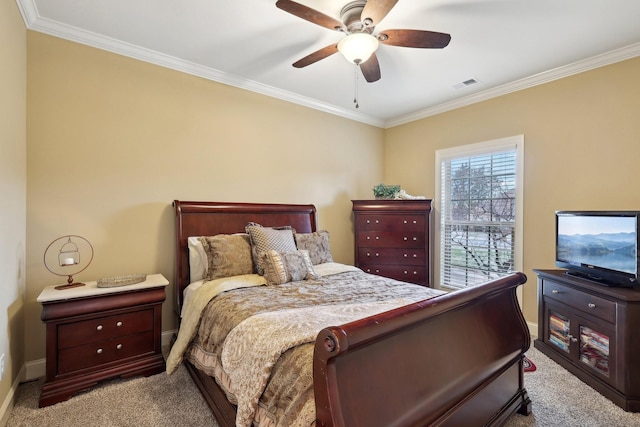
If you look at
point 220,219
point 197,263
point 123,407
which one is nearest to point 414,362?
point 123,407

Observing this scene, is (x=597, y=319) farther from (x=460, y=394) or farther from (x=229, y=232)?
(x=229, y=232)

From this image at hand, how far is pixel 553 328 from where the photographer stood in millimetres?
2703

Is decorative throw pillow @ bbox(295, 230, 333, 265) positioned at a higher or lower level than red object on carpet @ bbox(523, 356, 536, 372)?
higher

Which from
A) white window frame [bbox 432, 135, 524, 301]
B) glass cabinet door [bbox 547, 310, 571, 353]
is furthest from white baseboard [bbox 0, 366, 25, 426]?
white window frame [bbox 432, 135, 524, 301]

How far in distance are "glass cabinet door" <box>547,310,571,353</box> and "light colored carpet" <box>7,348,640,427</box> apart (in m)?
0.34

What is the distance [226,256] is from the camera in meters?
2.65

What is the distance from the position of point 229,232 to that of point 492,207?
3121 millimetres

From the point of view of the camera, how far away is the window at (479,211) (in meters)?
3.45

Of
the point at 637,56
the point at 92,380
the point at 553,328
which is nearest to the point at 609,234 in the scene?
the point at 553,328

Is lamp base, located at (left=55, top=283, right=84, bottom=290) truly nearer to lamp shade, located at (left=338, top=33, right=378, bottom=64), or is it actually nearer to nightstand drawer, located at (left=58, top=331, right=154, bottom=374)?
nightstand drawer, located at (left=58, top=331, right=154, bottom=374)

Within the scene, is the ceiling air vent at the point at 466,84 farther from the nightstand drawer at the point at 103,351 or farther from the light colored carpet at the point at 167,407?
the nightstand drawer at the point at 103,351

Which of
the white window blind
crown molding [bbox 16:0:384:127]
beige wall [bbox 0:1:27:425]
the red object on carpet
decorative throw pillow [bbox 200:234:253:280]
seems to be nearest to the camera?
beige wall [bbox 0:1:27:425]

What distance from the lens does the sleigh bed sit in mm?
1025

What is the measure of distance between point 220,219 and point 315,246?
104 cm
